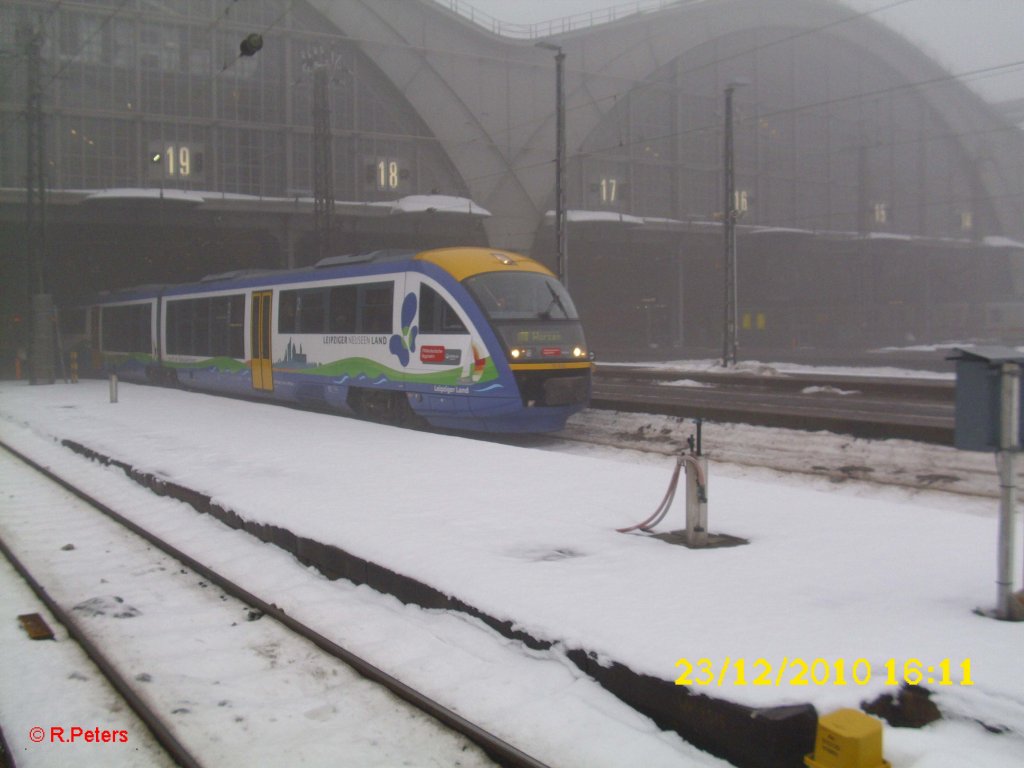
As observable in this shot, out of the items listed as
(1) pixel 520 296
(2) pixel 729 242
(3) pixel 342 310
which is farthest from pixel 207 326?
(2) pixel 729 242

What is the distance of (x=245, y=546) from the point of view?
8555mm

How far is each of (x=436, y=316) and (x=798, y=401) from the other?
894cm

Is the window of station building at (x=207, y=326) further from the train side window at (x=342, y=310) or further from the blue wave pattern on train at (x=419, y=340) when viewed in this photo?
the train side window at (x=342, y=310)

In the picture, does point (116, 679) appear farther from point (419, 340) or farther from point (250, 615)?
point (419, 340)

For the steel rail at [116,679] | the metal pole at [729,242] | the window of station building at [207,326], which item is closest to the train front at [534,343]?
the steel rail at [116,679]

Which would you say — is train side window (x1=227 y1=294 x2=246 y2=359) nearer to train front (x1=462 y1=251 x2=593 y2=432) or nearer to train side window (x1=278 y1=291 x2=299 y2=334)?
train side window (x1=278 y1=291 x2=299 y2=334)

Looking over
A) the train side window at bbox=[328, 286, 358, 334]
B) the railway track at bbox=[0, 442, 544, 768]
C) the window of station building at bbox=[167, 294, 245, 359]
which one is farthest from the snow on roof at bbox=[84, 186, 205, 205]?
the railway track at bbox=[0, 442, 544, 768]

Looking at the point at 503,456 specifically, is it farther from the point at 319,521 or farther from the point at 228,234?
the point at 228,234

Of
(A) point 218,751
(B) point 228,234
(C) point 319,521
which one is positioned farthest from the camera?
(B) point 228,234

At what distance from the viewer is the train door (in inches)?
816

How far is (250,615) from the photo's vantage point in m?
6.65

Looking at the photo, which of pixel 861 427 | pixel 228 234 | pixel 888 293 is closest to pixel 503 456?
pixel 861 427

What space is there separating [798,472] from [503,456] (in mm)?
4133

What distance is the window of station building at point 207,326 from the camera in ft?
73.2
